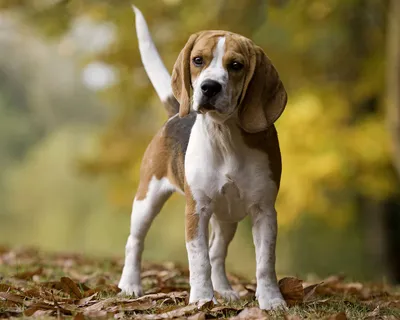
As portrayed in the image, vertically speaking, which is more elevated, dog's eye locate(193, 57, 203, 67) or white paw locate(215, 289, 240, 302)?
dog's eye locate(193, 57, 203, 67)

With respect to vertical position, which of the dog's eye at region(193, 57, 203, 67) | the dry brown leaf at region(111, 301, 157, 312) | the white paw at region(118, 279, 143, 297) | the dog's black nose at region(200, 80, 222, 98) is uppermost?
the dog's eye at region(193, 57, 203, 67)

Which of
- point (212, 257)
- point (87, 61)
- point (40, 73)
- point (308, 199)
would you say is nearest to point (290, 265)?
point (308, 199)

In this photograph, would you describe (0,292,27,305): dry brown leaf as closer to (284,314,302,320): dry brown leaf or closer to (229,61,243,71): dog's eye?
(284,314,302,320): dry brown leaf

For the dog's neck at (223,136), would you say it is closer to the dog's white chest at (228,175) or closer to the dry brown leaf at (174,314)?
the dog's white chest at (228,175)

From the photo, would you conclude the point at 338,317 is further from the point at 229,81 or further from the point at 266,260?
the point at 229,81

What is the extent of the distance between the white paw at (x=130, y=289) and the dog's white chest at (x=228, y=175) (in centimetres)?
83

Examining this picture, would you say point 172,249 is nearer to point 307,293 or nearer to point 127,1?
point 127,1

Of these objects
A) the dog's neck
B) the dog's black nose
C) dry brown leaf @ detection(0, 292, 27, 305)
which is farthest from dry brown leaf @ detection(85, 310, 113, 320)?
the dog's black nose

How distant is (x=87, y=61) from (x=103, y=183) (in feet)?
38.3

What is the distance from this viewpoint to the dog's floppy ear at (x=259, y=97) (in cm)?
375

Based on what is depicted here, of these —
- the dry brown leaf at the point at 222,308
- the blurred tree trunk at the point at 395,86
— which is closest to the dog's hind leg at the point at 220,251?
the dry brown leaf at the point at 222,308

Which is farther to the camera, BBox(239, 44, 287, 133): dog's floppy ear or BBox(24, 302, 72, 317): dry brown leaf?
BBox(239, 44, 287, 133): dog's floppy ear

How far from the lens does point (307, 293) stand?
433 cm

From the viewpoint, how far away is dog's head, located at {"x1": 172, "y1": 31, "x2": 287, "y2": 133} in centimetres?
356
